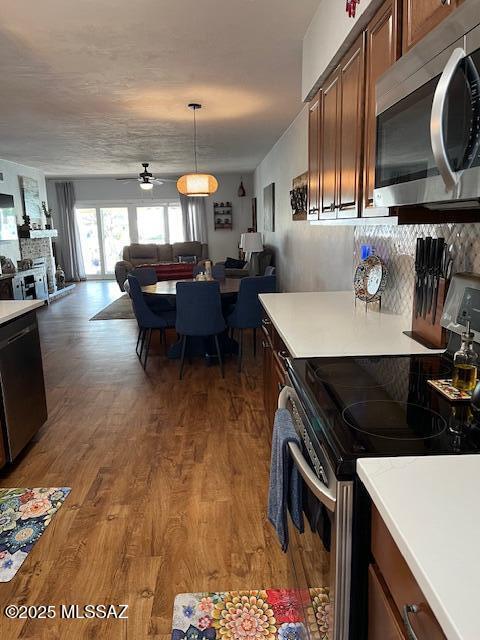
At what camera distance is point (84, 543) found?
81.1 inches

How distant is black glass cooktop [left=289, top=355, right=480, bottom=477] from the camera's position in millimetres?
981

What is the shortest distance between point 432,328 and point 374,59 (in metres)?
0.97

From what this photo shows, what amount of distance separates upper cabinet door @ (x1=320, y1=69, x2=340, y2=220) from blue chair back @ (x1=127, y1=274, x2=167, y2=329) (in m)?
2.32

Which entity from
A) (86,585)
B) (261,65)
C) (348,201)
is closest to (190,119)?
(261,65)

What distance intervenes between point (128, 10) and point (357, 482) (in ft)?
8.61

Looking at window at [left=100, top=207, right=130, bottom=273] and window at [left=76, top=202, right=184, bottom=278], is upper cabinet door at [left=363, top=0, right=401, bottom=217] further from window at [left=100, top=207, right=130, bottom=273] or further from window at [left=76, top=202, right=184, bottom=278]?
window at [left=100, top=207, right=130, bottom=273]

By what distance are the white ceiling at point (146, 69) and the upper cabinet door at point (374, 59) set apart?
108 cm

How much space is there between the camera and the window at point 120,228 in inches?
461

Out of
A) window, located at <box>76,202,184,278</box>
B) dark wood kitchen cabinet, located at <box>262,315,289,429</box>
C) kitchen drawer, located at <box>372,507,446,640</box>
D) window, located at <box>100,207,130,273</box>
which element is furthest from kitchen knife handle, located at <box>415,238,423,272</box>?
window, located at <box>100,207,130,273</box>

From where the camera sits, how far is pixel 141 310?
4.46m

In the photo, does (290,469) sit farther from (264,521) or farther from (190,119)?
(190,119)

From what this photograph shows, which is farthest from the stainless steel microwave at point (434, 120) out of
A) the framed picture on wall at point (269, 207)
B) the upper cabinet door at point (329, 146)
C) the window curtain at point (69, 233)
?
the window curtain at point (69, 233)

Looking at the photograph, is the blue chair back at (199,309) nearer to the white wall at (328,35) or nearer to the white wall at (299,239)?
the white wall at (299,239)

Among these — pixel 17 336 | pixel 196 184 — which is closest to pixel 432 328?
pixel 17 336
